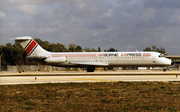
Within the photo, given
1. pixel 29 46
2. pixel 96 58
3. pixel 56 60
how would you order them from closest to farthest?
1. pixel 96 58
2. pixel 56 60
3. pixel 29 46

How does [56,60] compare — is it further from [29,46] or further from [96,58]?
[96,58]

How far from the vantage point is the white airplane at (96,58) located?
47594 mm

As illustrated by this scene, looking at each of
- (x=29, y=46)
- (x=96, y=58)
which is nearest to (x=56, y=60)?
(x=29, y=46)

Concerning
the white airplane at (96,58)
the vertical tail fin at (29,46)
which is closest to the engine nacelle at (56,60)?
the white airplane at (96,58)

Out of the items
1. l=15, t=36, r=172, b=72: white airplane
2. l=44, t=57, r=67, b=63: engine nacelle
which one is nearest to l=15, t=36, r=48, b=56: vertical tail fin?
l=15, t=36, r=172, b=72: white airplane

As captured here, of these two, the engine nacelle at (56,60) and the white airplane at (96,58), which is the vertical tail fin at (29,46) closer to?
the white airplane at (96,58)

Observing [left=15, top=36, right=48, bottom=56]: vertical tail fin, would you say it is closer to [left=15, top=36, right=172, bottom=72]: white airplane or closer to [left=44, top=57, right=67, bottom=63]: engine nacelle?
[left=15, top=36, right=172, bottom=72]: white airplane

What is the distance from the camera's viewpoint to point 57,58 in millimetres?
50844

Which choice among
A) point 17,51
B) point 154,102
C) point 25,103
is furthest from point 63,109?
point 17,51

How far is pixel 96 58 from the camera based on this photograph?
163ft

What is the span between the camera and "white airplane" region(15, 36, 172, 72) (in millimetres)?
47594

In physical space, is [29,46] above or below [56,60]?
above

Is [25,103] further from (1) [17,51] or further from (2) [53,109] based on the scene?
(1) [17,51]

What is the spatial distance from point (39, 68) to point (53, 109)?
64499mm
